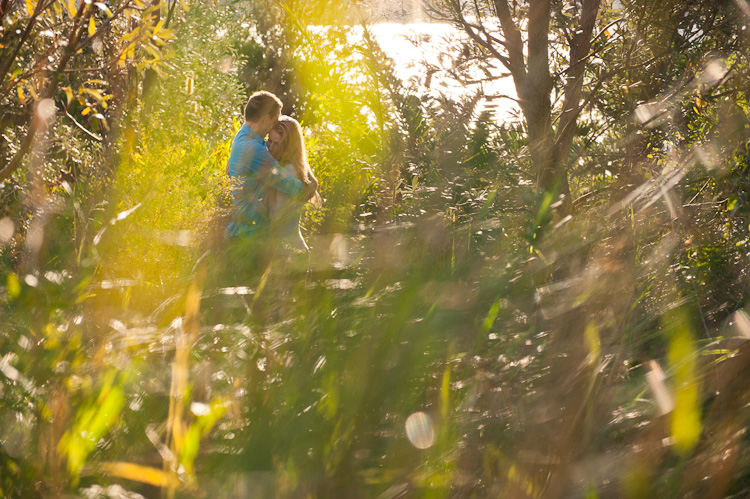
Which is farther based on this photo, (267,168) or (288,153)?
(288,153)

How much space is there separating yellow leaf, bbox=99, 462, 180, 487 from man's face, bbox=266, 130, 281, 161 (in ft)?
9.68

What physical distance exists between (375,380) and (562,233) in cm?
69

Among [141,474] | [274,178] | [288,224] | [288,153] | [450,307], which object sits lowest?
[141,474]

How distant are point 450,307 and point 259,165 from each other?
7.64 ft

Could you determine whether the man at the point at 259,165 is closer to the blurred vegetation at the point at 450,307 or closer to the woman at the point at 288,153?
the woman at the point at 288,153

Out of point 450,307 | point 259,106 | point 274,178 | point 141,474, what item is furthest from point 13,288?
point 259,106

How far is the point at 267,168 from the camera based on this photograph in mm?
3490

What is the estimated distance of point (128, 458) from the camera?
105 cm

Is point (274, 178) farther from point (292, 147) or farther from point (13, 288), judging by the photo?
point (13, 288)

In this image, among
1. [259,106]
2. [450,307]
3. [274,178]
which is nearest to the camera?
[450,307]

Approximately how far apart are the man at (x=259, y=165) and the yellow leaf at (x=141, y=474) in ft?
6.94

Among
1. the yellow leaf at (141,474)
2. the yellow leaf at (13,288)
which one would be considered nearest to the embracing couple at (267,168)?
the yellow leaf at (13,288)

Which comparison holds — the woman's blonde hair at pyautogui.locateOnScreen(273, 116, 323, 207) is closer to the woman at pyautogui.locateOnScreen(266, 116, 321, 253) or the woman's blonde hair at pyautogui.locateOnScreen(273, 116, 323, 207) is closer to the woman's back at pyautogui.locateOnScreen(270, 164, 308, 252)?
the woman at pyautogui.locateOnScreen(266, 116, 321, 253)

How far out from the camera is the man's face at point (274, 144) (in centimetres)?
379
